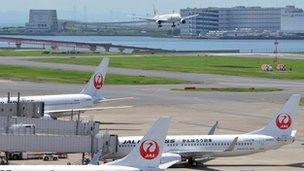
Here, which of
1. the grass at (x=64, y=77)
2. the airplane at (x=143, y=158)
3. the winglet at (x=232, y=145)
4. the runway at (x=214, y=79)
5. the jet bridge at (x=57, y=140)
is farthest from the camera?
the grass at (x=64, y=77)

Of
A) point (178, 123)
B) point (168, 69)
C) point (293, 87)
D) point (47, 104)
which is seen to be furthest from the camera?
point (168, 69)

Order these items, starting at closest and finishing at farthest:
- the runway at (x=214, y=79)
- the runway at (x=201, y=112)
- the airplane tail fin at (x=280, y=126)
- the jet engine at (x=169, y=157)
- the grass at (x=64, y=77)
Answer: the jet engine at (x=169, y=157)
the airplane tail fin at (x=280, y=126)
the runway at (x=201, y=112)
the runway at (x=214, y=79)
the grass at (x=64, y=77)

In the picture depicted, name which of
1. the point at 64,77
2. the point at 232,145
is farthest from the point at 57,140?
the point at 64,77

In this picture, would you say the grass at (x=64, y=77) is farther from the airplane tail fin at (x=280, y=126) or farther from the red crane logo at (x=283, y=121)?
the red crane logo at (x=283, y=121)

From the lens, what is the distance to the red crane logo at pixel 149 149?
162 feet

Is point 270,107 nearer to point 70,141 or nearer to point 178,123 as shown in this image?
point 178,123

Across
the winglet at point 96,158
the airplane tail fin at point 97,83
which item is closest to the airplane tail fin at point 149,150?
the winglet at point 96,158

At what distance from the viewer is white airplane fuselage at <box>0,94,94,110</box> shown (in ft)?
298

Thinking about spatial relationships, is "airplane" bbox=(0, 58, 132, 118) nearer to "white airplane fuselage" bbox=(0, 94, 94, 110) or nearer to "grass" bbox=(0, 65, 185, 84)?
"white airplane fuselage" bbox=(0, 94, 94, 110)

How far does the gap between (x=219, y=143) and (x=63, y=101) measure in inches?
1182

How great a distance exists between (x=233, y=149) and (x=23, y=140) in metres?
16.1

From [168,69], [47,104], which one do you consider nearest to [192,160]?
[47,104]

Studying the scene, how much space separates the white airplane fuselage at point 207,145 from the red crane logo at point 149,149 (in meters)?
14.0

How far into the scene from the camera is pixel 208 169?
211ft
